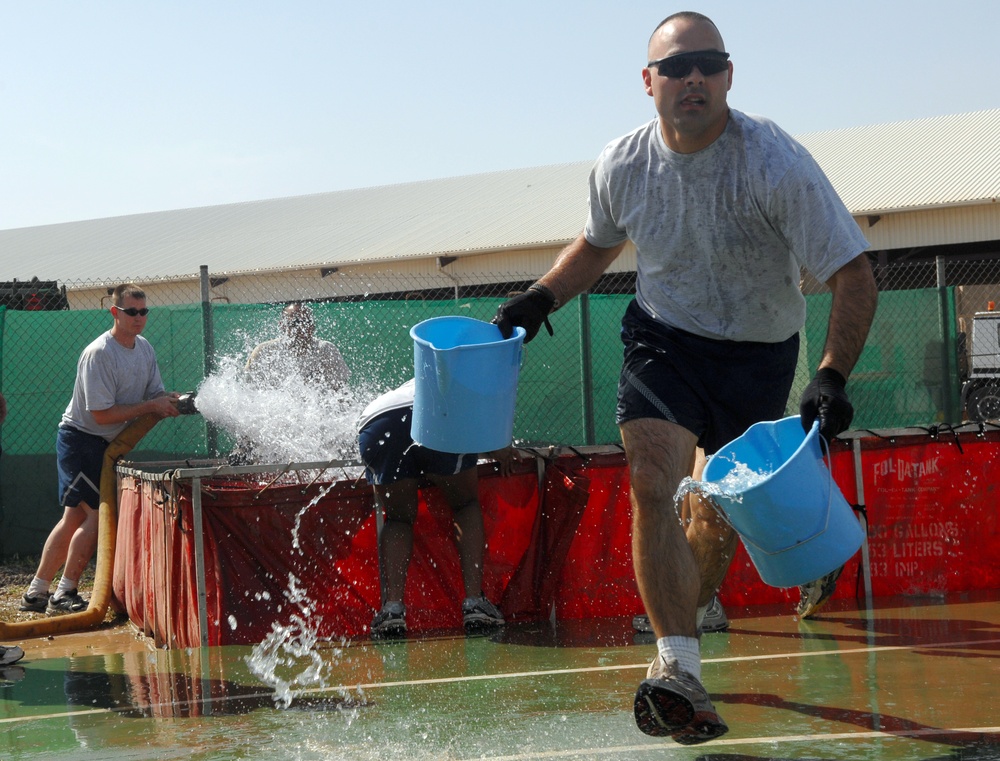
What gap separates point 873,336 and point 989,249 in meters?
10.9

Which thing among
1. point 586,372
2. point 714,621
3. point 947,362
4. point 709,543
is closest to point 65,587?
point 714,621

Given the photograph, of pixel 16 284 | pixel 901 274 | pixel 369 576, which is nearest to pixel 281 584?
pixel 369 576

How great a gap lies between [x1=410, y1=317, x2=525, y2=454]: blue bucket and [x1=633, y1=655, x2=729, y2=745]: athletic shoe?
1260mm

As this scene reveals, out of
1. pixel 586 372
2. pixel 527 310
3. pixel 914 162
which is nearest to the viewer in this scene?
pixel 527 310

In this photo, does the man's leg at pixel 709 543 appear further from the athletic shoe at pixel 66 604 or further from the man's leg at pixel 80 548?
the athletic shoe at pixel 66 604

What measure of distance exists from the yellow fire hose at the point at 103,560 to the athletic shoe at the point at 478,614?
2402mm

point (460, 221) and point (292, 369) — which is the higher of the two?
point (460, 221)

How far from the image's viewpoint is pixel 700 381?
3.91 m

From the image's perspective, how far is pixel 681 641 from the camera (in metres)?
3.46

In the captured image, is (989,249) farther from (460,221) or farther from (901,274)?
(460,221)

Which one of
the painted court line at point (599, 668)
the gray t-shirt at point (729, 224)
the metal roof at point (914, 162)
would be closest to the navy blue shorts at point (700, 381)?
the gray t-shirt at point (729, 224)

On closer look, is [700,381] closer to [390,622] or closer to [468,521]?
[468,521]

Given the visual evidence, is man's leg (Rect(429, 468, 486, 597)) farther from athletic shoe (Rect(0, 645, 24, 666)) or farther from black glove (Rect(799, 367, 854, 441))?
black glove (Rect(799, 367, 854, 441))

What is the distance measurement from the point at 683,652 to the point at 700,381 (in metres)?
0.91
